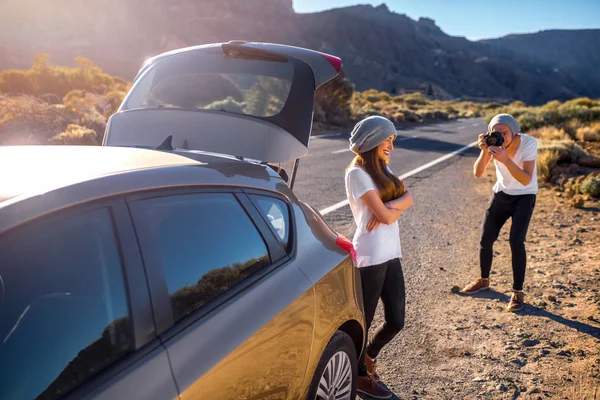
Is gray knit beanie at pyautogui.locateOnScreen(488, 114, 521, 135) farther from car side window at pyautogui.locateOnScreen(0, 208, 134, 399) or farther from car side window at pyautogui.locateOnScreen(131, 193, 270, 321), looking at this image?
car side window at pyautogui.locateOnScreen(0, 208, 134, 399)

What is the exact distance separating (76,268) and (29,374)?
0.95 ft

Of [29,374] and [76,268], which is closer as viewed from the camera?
[29,374]

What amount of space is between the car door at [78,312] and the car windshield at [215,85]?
1.96 m

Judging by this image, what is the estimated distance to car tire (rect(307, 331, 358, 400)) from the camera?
222 cm

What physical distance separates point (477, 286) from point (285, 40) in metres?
117

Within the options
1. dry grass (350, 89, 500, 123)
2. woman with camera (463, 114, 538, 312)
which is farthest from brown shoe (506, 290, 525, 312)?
dry grass (350, 89, 500, 123)

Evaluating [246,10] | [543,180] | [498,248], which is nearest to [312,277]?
[498,248]

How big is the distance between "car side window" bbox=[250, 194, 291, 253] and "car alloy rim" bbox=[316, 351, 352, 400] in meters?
0.62

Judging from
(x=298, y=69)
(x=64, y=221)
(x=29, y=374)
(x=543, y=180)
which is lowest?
(x=543, y=180)

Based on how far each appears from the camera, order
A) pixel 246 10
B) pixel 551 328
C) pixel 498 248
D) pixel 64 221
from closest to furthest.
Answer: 1. pixel 64 221
2. pixel 551 328
3. pixel 498 248
4. pixel 246 10

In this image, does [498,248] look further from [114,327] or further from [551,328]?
[114,327]

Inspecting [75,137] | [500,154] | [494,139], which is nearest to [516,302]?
[500,154]

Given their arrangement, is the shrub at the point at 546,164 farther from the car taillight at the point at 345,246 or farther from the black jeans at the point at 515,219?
the car taillight at the point at 345,246

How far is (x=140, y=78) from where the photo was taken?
3.60 metres
